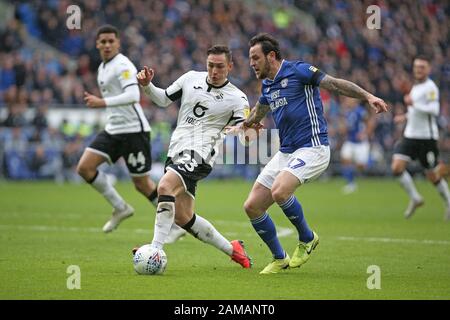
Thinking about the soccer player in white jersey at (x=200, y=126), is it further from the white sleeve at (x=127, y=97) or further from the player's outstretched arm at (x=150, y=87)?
the white sleeve at (x=127, y=97)

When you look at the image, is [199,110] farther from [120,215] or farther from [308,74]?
[120,215]

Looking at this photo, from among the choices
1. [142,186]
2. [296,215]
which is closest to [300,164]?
[296,215]

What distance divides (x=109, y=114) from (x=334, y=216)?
558 cm

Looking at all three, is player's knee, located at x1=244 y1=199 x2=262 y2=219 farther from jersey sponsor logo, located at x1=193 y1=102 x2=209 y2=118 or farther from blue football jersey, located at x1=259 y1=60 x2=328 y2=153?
jersey sponsor logo, located at x1=193 y1=102 x2=209 y2=118

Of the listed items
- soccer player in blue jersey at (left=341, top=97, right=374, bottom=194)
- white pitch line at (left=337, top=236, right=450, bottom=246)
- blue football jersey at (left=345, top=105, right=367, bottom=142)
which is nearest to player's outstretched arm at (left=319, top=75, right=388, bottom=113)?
white pitch line at (left=337, top=236, right=450, bottom=246)

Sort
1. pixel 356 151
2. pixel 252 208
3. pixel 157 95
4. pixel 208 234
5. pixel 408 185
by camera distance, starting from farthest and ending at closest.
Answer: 1. pixel 356 151
2. pixel 408 185
3. pixel 157 95
4. pixel 208 234
5. pixel 252 208

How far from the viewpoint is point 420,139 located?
17000 millimetres

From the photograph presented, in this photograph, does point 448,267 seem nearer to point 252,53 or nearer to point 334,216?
point 252,53

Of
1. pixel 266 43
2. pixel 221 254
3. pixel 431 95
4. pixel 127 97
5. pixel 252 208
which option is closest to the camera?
pixel 266 43

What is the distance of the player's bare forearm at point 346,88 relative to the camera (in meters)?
9.12

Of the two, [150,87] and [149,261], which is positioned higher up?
[150,87]

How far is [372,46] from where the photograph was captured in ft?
114

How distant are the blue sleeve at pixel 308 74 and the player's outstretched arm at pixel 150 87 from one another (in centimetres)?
160

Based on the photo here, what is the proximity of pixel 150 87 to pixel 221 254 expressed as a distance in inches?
106
